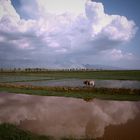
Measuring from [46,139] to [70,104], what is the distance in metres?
9.46

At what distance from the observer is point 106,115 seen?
16.1 m

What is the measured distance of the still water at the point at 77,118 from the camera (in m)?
12.0

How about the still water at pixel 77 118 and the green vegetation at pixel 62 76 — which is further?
the green vegetation at pixel 62 76

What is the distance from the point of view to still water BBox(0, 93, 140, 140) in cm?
1198

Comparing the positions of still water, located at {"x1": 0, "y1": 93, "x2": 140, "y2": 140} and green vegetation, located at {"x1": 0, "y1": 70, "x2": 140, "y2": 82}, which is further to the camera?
green vegetation, located at {"x1": 0, "y1": 70, "x2": 140, "y2": 82}

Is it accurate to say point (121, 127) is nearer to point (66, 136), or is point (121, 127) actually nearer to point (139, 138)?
point (139, 138)

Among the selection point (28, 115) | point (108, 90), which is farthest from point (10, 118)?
point (108, 90)

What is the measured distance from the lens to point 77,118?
15.1 metres

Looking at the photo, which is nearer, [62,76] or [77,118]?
[77,118]

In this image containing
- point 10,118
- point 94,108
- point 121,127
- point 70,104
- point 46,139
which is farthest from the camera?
point 70,104

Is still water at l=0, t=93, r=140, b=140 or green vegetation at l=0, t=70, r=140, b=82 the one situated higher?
green vegetation at l=0, t=70, r=140, b=82

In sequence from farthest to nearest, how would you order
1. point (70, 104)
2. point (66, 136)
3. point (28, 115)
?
point (70, 104) → point (28, 115) → point (66, 136)

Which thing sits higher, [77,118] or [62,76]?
[62,76]

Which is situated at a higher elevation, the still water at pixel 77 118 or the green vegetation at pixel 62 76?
the green vegetation at pixel 62 76
